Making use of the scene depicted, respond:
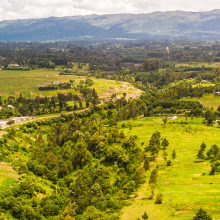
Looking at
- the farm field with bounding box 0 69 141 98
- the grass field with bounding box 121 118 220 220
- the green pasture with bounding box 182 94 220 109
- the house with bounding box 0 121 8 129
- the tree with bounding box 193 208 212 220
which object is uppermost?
the farm field with bounding box 0 69 141 98

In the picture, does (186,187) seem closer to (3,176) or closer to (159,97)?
(3,176)

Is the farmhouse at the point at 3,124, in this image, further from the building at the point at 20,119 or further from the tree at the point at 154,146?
the tree at the point at 154,146

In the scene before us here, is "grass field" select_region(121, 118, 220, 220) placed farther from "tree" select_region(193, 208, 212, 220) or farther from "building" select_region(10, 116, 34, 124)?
"building" select_region(10, 116, 34, 124)

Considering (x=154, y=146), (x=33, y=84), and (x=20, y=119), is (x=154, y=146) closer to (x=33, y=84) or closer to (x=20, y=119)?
(x=20, y=119)

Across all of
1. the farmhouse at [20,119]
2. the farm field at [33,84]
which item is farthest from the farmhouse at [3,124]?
the farm field at [33,84]

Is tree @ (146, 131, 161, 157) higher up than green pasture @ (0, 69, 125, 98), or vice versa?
Result: green pasture @ (0, 69, 125, 98)

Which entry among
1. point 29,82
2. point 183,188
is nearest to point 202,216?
point 183,188

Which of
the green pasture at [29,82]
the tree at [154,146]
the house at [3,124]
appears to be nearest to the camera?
the tree at [154,146]

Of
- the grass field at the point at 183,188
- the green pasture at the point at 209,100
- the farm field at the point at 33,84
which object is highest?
the farm field at the point at 33,84

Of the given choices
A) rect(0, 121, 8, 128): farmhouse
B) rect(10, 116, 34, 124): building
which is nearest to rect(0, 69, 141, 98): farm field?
rect(10, 116, 34, 124): building
